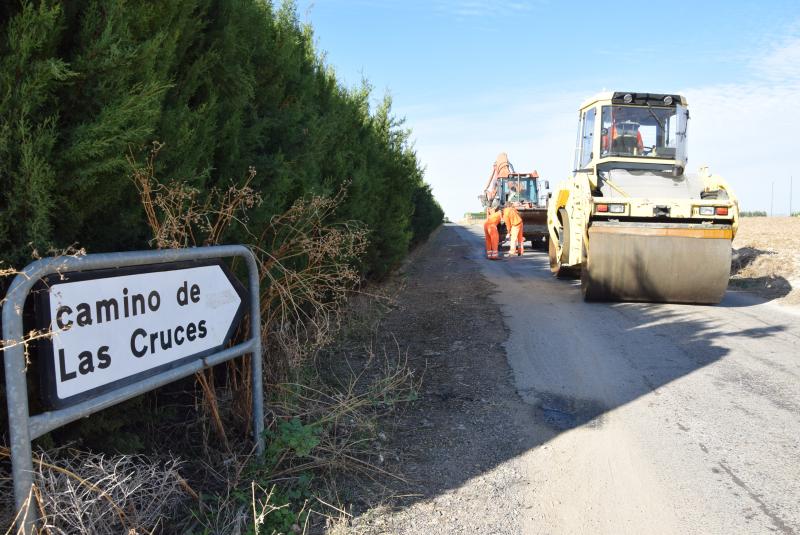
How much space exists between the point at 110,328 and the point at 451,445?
254 cm

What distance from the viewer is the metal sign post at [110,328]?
1.88 metres

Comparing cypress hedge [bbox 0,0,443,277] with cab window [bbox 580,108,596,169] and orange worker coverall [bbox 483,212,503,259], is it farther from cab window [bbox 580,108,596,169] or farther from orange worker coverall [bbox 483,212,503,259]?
orange worker coverall [bbox 483,212,503,259]

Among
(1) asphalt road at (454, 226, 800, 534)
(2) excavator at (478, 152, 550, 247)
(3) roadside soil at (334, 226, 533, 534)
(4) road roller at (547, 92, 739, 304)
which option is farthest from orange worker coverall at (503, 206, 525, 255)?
(3) roadside soil at (334, 226, 533, 534)

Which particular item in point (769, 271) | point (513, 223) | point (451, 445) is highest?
point (513, 223)

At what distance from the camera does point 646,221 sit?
9164 millimetres

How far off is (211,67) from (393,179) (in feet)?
28.2

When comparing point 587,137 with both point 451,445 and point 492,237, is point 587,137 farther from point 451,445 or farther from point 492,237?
point 451,445

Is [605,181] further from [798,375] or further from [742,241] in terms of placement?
[742,241]

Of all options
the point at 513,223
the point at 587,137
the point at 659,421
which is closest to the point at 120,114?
the point at 659,421

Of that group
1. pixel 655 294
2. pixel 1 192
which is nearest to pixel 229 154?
pixel 1 192

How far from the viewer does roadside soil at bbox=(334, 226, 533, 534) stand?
10.4 ft

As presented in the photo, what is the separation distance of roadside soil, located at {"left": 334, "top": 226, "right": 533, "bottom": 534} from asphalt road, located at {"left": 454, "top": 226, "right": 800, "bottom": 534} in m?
0.16

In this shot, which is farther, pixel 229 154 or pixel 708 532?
pixel 229 154

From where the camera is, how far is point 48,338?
1.95 metres
